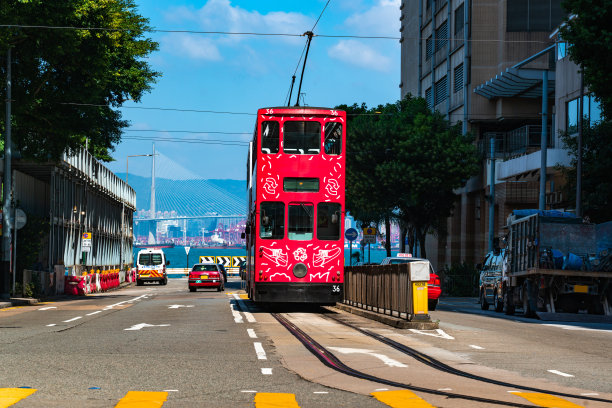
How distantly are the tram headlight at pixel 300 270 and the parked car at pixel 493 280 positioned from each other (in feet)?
26.7

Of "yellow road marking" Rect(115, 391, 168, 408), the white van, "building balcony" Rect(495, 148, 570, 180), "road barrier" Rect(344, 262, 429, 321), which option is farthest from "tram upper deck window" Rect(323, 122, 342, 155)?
the white van

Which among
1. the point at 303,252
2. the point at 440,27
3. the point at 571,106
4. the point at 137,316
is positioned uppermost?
the point at 440,27

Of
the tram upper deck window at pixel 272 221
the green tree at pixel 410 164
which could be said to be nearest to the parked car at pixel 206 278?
the green tree at pixel 410 164

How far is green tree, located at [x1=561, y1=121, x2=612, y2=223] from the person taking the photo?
35875 millimetres

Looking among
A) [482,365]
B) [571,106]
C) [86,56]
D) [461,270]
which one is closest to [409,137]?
[461,270]

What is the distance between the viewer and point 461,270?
2009 inches

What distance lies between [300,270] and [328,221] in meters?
1.49

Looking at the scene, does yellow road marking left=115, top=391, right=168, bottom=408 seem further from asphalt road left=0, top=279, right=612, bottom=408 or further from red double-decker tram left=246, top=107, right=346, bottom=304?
red double-decker tram left=246, top=107, right=346, bottom=304

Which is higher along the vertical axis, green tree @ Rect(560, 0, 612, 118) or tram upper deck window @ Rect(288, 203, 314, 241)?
green tree @ Rect(560, 0, 612, 118)

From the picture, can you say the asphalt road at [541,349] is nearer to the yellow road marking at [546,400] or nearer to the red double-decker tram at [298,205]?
the yellow road marking at [546,400]

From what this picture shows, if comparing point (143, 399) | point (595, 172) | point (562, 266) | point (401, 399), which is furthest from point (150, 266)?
point (401, 399)

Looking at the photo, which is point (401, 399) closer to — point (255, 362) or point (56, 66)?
point (255, 362)

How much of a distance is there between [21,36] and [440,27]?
41.3 m

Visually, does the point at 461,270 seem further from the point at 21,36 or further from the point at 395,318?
the point at 395,318
